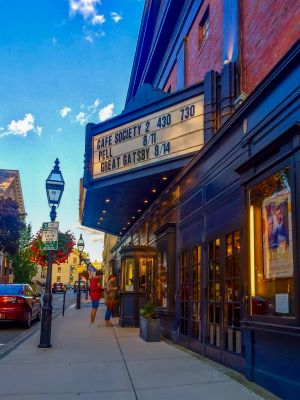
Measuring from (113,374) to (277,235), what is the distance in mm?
3489

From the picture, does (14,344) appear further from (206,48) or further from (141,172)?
(206,48)

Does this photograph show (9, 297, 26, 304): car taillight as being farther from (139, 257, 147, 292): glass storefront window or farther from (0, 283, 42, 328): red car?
(139, 257, 147, 292): glass storefront window

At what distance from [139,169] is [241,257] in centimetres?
573

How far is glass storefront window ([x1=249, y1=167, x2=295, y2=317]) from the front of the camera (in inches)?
222

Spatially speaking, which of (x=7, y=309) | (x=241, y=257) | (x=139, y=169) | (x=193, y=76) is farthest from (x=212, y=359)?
(x=7, y=309)

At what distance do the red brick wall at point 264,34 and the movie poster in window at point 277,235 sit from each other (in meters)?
2.52

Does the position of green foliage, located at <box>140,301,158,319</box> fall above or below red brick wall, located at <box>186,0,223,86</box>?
below

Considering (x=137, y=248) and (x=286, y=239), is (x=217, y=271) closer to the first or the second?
(x=286, y=239)

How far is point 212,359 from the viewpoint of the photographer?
28.0ft

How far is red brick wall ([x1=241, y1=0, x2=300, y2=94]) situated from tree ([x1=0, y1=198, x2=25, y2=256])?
2981 centimetres

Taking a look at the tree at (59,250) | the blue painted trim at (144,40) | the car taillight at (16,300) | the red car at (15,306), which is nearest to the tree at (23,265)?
the tree at (59,250)

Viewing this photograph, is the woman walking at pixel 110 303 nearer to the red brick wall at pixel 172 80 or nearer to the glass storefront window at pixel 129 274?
the glass storefront window at pixel 129 274

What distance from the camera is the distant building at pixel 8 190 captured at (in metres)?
57.4

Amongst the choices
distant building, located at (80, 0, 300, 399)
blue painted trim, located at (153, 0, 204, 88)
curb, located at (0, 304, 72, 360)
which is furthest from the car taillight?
blue painted trim, located at (153, 0, 204, 88)
